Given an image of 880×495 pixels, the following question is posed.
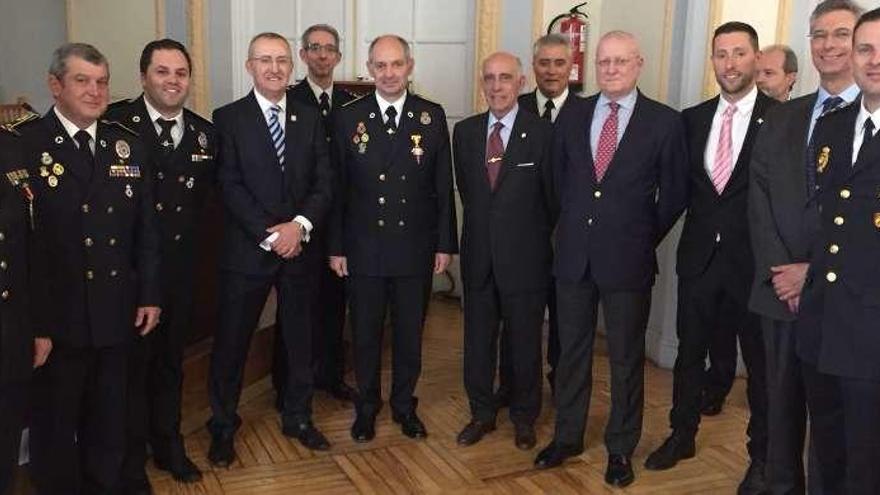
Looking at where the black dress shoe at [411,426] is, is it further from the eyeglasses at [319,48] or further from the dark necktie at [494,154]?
the eyeglasses at [319,48]

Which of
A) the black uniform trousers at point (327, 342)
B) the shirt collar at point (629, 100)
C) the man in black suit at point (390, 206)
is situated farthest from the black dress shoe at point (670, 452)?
the black uniform trousers at point (327, 342)

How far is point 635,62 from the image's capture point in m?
2.89

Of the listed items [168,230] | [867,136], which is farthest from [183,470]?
[867,136]

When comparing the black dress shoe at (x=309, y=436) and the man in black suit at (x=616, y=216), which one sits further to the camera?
the black dress shoe at (x=309, y=436)

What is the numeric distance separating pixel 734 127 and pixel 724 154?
0.37 feet

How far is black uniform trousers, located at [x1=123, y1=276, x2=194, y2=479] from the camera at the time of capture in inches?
108

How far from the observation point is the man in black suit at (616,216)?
290cm

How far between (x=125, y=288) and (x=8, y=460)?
59cm

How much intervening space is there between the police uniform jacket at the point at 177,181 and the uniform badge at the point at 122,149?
0.60 ft

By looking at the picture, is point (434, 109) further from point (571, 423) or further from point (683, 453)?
point (683, 453)

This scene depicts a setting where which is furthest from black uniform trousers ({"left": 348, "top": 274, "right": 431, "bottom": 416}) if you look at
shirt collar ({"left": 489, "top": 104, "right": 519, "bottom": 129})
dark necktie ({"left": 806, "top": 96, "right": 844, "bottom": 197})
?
dark necktie ({"left": 806, "top": 96, "right": 844, "bottom": 197})

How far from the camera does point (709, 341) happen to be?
307 centimetres

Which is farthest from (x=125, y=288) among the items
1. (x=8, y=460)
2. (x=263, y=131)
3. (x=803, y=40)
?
(x=803, y=40)

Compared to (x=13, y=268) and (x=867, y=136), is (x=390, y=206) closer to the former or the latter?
(x=13, y=268)
